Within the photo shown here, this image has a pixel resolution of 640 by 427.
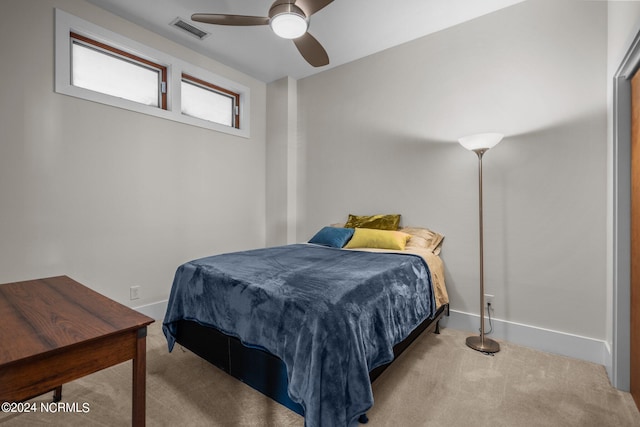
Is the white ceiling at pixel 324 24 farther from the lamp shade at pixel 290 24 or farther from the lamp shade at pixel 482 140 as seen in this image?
the lamp shade at pixel 482 140

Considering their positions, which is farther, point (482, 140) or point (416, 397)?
point (482, 140)

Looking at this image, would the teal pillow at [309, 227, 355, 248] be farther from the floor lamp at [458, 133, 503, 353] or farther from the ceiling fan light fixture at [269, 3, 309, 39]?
the ceiling fan light fixture at [269, 3, 309, 39]

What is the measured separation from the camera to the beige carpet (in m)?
1.57

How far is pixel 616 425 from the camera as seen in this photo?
1.54 m

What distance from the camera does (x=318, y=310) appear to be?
4.53 feet

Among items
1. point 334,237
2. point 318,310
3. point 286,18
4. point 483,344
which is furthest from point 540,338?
point 286,18

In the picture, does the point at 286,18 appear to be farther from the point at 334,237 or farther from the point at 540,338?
the point at 540,338

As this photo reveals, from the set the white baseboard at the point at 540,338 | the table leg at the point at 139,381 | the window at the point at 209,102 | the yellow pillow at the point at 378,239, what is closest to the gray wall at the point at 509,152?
the white baseboard at the point at 540,338

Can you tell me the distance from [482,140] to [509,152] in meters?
0.45

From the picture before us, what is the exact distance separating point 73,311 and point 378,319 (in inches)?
53.8

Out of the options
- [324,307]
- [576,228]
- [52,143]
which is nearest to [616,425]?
[576,228]

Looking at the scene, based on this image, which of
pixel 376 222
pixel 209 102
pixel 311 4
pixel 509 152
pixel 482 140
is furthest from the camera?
pixel 209 102

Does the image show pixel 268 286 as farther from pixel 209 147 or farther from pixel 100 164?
pixel 209 147

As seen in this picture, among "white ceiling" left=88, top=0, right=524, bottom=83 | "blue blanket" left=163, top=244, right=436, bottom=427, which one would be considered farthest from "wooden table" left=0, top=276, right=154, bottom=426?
"white ceiling" left=88, top=0, right=524, bottom=83
